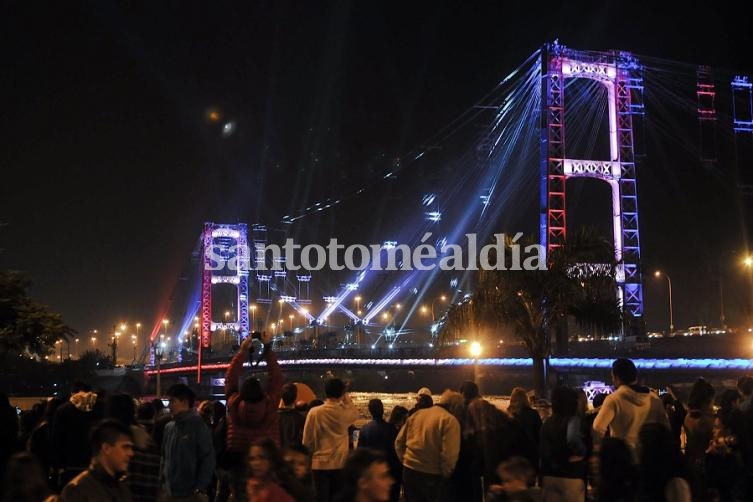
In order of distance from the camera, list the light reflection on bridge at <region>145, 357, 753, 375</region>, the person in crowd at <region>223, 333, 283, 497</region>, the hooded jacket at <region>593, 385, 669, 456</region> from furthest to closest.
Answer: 1. the light reflection on bridge at <region>145, 357, 753, 375</region>
2. the person in crowd at <region>223, 333, 283, 497</region>
3. the hooded jacket at <region>593, 385, 669, 456</region>

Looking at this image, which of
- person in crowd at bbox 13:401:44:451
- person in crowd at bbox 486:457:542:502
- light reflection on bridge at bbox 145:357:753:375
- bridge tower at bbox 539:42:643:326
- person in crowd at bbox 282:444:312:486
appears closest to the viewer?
person in crowd at bbox 486:457:542:502

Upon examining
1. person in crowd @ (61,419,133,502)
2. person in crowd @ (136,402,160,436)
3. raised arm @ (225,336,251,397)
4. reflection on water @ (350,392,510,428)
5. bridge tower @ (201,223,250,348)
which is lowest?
reflection on water @ (350,392,510,428)

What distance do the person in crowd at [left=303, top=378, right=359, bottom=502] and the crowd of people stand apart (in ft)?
0.04

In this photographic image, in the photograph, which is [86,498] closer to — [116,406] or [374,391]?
[116,406]

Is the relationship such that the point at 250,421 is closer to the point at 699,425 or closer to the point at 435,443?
the point at 435,443

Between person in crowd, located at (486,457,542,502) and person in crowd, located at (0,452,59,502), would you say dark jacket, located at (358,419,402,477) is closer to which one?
person in crowd, located at (486,457,542,502)

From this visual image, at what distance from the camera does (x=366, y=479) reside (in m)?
4.36

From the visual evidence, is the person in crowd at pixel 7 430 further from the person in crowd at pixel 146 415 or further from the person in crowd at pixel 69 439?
the person in crowd at pixel 146 415

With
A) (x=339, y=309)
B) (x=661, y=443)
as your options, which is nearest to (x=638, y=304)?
(x=661, y=443)

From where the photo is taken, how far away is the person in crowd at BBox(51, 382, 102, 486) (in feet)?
26.2

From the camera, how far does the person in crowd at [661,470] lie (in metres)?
5.15

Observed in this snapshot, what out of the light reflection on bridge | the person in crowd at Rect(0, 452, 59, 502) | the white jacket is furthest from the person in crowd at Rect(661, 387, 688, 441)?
the light reflection on bridge

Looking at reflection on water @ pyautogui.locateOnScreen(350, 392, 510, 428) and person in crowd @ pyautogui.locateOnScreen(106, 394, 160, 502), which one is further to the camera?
reflection on water @ pyautogui.locateOnScreen(350, 392, 510, 428)

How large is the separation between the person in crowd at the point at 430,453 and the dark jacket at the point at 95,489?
3581mm
